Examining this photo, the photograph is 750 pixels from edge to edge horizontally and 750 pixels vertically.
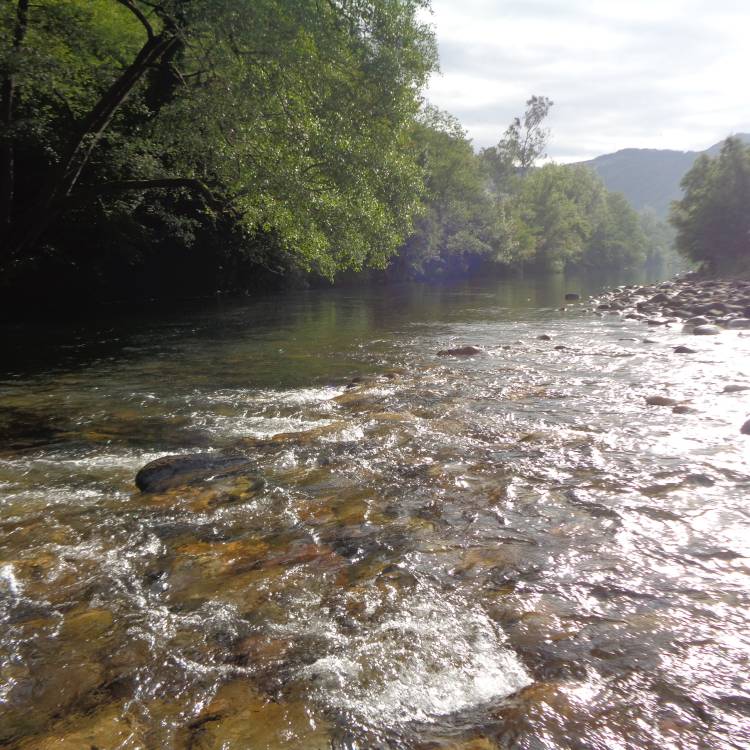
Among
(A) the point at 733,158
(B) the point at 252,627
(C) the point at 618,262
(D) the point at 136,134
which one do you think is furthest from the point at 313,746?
(C) the point at 618,262

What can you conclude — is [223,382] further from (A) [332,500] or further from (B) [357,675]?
(B) [357,675]

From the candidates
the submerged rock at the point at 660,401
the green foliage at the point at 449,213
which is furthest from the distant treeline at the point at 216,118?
the green foliage at the point at 449,213

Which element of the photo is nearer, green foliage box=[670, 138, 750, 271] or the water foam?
the water foam

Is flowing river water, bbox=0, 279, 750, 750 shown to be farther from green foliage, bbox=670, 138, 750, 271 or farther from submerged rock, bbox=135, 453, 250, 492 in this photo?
green foliage, bbox=670, 138, 750, 271

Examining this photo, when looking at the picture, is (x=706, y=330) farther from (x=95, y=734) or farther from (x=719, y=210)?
(x=719, y=210)

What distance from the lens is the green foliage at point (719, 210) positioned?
48.6m

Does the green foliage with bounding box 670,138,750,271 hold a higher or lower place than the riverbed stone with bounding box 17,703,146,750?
higher

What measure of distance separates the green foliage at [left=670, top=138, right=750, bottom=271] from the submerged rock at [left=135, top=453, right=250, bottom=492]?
51343mm

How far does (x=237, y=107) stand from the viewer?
42.9 feet

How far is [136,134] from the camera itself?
16.7 metres

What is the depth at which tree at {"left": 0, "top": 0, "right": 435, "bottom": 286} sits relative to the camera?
13.0 m

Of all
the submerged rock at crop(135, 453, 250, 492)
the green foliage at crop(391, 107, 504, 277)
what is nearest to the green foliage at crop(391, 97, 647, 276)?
the green foliage at crop(391, 107, 504, 277)

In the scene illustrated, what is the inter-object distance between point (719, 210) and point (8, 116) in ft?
172

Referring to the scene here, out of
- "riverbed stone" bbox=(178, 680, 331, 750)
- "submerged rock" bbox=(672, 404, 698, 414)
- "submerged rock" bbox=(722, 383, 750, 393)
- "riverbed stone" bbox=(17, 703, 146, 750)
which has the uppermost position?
"riverbed stone" bbox=(17, 703, 146, 750)
